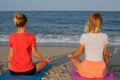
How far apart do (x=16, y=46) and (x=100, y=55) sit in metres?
1.34

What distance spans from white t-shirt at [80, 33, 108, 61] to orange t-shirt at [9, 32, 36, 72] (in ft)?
2.88

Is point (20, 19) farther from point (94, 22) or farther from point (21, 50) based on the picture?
point (94, 22)

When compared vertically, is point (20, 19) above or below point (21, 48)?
above

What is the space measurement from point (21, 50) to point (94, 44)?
119 cm

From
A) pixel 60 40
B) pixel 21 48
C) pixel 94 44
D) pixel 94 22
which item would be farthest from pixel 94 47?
pixel 60 40

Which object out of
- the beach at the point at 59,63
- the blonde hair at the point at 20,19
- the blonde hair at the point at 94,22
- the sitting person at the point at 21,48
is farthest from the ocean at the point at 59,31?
the blonde hair at the point at 94,22

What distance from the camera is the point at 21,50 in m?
5.32

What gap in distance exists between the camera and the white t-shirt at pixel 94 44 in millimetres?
4973

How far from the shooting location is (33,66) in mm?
5578

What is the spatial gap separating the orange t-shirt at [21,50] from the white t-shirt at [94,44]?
877mm

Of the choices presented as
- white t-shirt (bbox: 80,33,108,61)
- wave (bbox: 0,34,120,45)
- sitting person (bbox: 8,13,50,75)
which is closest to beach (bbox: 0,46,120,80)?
sitting person (bbox: 8,13,50,75)

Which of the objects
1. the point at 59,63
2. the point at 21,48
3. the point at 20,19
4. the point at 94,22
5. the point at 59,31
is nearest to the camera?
the point at 94,22

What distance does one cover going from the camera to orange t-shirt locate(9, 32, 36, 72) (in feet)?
17.3

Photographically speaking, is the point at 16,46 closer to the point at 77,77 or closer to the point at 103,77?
the point at 77,77
